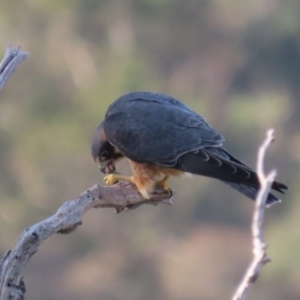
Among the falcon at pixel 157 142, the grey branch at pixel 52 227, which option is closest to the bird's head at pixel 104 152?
the falcon at pixel 157 142

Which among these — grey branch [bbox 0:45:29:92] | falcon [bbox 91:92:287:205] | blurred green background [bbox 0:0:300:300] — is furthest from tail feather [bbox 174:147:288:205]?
blurred green background [bbox 0:0:300:300]

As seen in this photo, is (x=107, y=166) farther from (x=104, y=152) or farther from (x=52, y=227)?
(x=52, y=227)

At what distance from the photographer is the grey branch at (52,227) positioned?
7.98ft

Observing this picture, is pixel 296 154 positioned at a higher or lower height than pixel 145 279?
higher

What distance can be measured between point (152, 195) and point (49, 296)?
322 inches

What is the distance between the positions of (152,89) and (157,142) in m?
6.73

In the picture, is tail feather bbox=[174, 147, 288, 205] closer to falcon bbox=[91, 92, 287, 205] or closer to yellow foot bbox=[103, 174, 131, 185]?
falcon bbox=[91, 92, 287, 205]

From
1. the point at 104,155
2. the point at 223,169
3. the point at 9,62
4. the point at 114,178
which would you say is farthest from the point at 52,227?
the point at 104,155

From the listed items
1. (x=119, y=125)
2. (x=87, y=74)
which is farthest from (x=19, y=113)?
(x=119, y=125)

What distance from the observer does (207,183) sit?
10.5m

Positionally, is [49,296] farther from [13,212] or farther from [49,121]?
[49,121]

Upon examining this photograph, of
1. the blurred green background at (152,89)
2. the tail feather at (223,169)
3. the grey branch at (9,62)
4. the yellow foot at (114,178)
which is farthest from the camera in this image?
the blurred green background at (152,89)

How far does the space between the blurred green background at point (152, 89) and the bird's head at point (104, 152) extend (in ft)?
19.8

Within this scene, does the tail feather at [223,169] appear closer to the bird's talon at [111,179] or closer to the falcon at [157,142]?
the falcon at [157,142]
